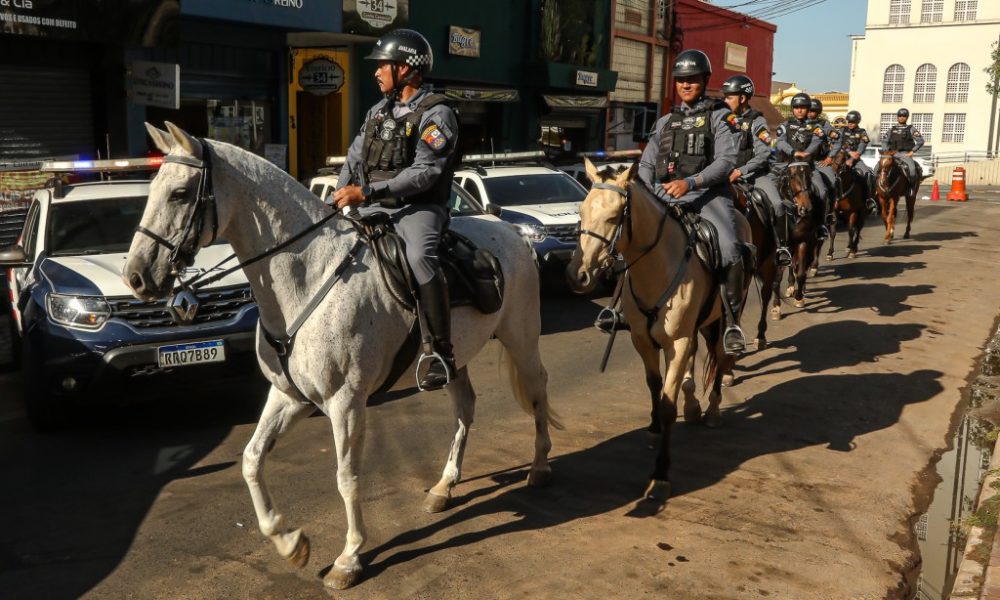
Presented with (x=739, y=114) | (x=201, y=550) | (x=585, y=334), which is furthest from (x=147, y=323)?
(x=739, y=114)

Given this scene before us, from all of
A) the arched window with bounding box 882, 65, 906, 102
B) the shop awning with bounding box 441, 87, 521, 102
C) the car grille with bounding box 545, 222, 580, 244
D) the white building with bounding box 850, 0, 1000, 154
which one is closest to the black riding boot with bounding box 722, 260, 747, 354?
the car grille with bounding box 545, 222, 580, 244

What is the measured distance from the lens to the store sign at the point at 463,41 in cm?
2335

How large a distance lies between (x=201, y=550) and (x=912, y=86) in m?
70.9

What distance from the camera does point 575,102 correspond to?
1101 inches

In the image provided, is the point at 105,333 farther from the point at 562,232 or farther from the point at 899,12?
the point at 899,12

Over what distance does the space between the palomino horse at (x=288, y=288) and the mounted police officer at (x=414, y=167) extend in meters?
0.21

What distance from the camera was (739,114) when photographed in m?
10.2

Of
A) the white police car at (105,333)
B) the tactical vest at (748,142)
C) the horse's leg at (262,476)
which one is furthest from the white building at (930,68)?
the horse's leg at (262,476)

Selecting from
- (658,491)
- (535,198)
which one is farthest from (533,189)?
(658,491)

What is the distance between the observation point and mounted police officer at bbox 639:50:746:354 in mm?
7293

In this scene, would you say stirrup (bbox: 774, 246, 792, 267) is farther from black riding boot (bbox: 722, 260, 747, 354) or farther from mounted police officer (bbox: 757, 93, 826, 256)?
black riding boot (bbox: 722, 260, 747, 354)

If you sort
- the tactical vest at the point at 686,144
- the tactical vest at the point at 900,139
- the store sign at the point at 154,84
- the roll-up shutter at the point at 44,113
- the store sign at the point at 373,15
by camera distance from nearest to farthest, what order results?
the tactical vest at the point at 686,144
the roll-up shutter at the point at 44,113
the store sign at the point at 154,84
the store sign at the point at 373,15
the tactical vest at the point at 900,139

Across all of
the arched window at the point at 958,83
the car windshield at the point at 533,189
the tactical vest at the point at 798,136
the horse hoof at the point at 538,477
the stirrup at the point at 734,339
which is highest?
the arched window at the point at 958,83

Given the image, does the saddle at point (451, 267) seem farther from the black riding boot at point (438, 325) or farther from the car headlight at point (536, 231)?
the car headlight at point (536, 231)
